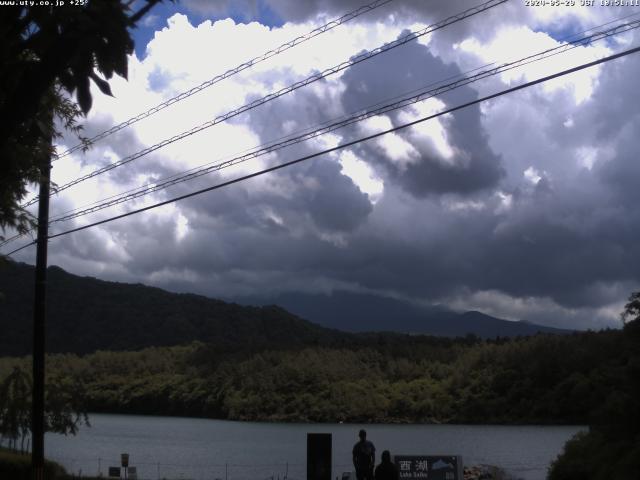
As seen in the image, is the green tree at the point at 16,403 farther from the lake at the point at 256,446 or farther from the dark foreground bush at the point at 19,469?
the dark foreground bush at the point at 19,469

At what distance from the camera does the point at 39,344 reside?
22.1 metres

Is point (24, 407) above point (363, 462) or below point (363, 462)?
below

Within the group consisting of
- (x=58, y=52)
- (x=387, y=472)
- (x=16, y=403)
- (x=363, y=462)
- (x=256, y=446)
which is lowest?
(x=256, y=446)

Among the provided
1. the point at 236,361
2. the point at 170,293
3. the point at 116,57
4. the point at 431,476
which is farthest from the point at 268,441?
the point at 170,293

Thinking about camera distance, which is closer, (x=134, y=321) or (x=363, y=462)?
(x=363, y=462)

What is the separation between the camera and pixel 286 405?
111875mm

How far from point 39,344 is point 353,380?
93.5 meters

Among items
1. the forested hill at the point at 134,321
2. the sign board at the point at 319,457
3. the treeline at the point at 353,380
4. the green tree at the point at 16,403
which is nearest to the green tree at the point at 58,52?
the sign board at the point at 319,457

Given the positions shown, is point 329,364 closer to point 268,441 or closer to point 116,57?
point 268,441

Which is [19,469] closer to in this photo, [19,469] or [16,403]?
[19,469]

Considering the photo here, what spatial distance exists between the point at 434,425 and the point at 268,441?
95.2 feet

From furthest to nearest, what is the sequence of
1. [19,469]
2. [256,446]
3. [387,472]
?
[256,446], [19,469], [387,472]

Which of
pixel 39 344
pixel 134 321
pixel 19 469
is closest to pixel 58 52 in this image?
pixel 39 344

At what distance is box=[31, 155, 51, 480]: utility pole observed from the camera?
21.8 meters
